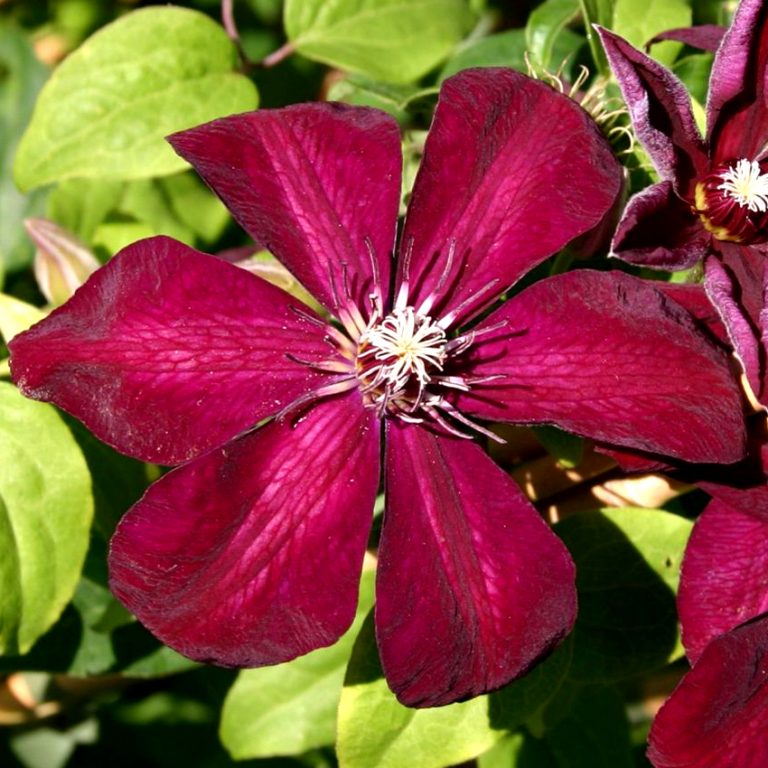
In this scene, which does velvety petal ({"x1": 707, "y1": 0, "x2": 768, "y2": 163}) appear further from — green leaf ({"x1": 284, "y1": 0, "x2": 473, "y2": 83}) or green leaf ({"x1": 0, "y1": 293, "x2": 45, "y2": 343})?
green leaf ({"x1": 0, "y1": 293, "x2": 45, "y2": 343})

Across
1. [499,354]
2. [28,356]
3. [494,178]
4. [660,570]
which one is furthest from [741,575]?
[28,356]

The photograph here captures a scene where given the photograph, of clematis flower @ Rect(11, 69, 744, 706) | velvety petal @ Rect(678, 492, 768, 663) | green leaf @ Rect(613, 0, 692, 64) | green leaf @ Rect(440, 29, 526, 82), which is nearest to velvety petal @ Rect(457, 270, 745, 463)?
clematis flower @ Rect(11, 69, 744, 706)

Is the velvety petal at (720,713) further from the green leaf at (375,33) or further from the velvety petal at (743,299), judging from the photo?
the green leaf at (375,33)

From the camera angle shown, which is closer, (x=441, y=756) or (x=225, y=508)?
(x=225, y=508)

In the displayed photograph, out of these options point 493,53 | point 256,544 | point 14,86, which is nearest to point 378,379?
point 256,544

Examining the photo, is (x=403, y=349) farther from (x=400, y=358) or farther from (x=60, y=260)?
(x=60, y=260)

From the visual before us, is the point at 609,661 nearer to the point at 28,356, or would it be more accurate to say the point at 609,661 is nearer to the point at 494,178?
the point at 494,178
